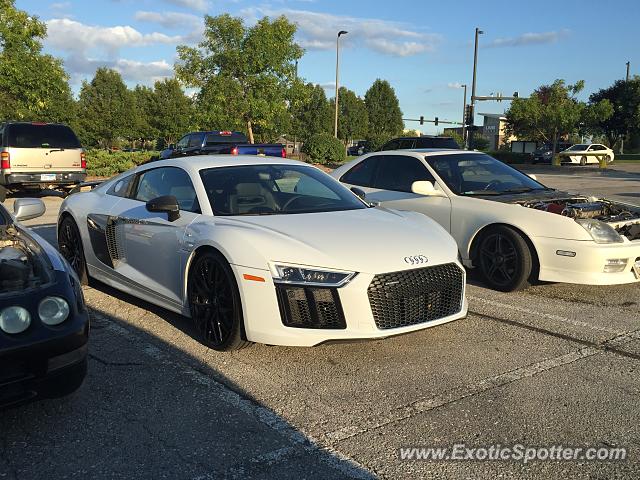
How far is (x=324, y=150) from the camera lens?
2817cm

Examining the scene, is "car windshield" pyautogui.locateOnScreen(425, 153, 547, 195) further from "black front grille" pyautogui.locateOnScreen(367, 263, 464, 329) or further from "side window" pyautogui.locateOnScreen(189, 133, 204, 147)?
"side window" pyautogui.locateOnScreen(189, 133, 204, 147)

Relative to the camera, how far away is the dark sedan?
279 cm

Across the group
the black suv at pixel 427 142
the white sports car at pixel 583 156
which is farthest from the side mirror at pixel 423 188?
the white sports car at pixel 583 156

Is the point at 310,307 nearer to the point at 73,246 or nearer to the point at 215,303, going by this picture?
the point at 215,303

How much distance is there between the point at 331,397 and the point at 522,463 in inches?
44.5

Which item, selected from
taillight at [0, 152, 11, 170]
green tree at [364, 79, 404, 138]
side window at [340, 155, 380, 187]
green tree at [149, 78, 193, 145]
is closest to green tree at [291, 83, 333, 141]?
green tree at [364, 79, 404, 138]

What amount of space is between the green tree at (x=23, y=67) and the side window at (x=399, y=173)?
17802 mm

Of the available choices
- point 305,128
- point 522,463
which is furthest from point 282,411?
point 305,128

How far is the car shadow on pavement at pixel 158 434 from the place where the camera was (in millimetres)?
2730

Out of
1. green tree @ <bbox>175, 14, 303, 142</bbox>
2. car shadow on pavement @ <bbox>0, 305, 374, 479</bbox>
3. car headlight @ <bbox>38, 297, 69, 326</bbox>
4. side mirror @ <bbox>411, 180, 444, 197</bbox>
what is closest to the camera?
car shadow on pavement @ <bbox>0, 305, 374, 479</bbox>

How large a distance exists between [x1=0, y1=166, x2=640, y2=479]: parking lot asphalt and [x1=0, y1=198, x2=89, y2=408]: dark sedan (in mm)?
303

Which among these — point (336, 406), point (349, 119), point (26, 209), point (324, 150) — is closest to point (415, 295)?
point (336, 406)

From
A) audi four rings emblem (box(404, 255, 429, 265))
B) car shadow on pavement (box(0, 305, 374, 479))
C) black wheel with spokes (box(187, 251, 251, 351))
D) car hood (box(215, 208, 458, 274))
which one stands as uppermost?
car hood (box(215, 208, 458, 274))

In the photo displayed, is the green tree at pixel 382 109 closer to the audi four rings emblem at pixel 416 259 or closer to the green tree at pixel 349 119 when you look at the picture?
the green tree at pixel 349 119
